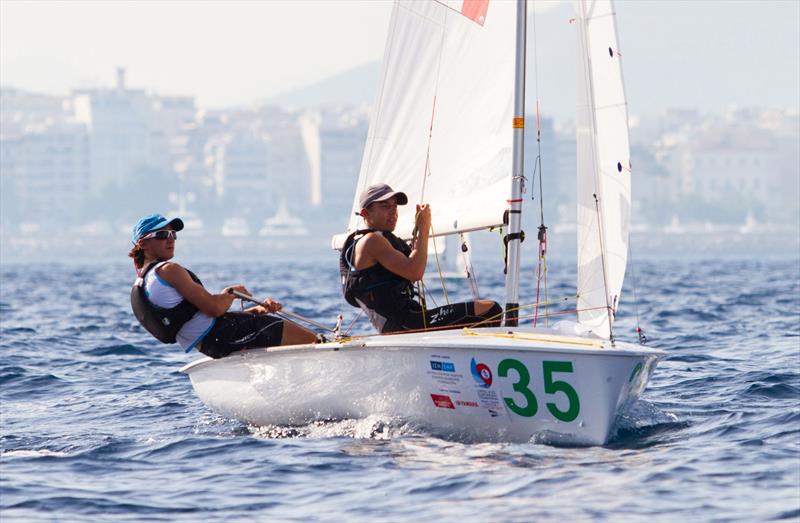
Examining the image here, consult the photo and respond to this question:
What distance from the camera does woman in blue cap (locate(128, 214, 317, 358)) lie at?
7.73 m

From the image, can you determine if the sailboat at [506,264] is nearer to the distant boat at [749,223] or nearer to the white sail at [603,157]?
the white sail at [603,157]

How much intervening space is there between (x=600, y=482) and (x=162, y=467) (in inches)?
85.2

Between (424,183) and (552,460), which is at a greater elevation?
(424,183)

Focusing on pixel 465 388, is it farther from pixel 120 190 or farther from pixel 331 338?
pixel 120 190

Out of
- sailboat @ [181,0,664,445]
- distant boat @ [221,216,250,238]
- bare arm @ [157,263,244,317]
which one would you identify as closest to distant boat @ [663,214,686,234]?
distant boat @ [221,216,250,238]

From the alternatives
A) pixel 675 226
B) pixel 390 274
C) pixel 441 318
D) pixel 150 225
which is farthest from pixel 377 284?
pixel 675 226

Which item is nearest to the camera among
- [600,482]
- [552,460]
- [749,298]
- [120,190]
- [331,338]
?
[600,482]

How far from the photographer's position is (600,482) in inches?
241

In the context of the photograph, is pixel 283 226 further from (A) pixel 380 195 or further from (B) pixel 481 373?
(B) pixel 481 373

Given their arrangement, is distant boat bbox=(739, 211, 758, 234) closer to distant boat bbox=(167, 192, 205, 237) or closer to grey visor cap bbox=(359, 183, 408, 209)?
distant boat bbox=(167, 192, 205, 237)

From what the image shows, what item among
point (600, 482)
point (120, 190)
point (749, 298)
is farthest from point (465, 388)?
point (120, 190)

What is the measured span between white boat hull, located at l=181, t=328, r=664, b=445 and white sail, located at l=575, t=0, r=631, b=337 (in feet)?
1.93

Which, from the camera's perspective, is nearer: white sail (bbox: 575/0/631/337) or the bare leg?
white sail (bbox: 575/0/631/337)

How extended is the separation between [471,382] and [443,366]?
161 mm
